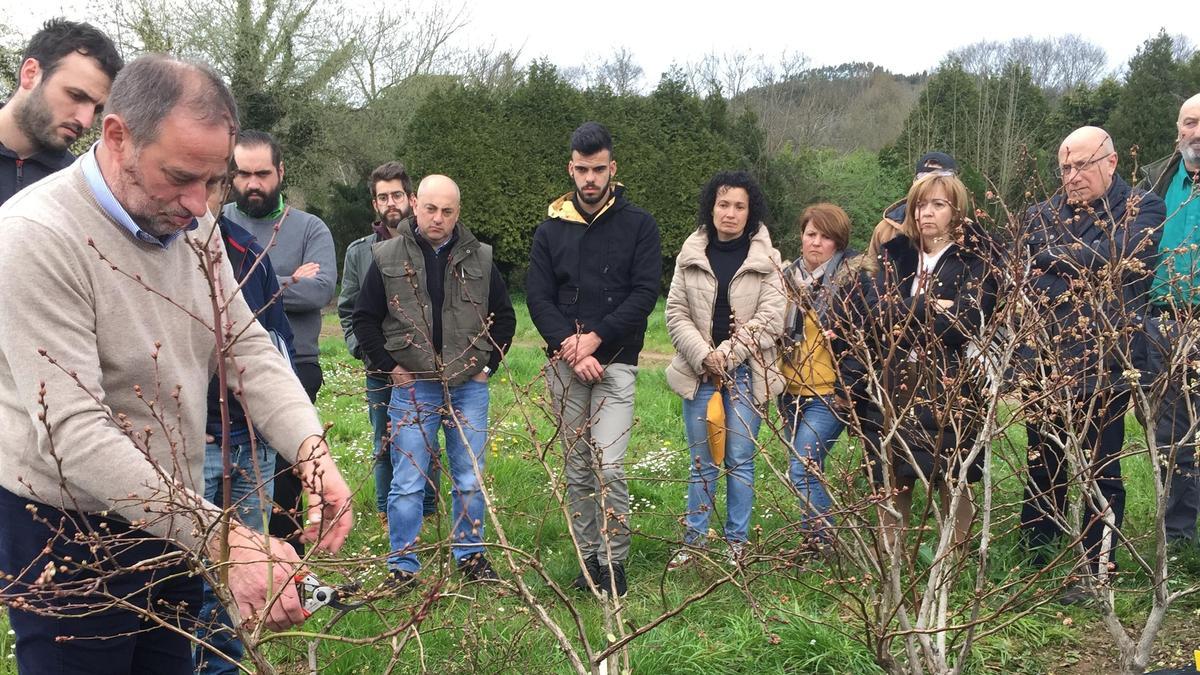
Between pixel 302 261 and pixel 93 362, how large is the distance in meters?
2.97

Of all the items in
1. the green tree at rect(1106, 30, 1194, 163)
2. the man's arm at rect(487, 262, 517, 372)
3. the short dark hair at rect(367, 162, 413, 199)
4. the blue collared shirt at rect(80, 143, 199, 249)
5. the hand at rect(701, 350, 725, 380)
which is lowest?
the hand at rect(701, 350, 725, 380)

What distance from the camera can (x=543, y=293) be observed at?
491 cm

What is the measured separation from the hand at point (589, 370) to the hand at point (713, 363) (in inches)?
20.9

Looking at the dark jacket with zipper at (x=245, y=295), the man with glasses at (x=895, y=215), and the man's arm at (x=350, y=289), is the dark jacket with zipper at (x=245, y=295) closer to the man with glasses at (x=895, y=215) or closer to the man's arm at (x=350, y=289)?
the man's arm at (x=350, y=289)

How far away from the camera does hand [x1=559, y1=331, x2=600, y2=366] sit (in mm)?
4441

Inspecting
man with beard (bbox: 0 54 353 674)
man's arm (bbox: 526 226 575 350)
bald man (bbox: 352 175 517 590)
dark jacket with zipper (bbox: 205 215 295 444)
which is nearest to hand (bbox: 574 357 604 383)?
man's arm (bbox: 526 226 575 350)

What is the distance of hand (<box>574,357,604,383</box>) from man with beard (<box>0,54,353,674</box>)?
95.6 inches

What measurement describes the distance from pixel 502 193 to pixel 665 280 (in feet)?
11.9

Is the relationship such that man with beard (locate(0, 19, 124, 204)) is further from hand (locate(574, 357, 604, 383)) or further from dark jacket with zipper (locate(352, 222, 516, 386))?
hand (locate(574, 357, 604, 383))

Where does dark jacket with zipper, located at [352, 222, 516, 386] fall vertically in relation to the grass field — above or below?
above

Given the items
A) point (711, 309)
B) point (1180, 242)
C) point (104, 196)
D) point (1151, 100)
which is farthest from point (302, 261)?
point (1151, 100)

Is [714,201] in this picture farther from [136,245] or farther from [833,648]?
[136,245]

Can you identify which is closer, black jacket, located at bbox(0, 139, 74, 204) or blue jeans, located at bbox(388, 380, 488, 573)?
black jacket, located at bbox(0, 139, 74, 204)

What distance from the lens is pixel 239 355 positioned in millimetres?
2332
